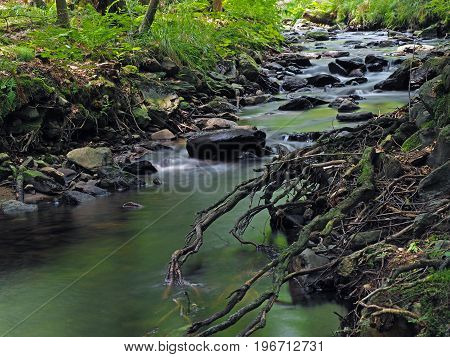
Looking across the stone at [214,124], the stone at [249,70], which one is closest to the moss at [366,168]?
the stone at [214,124]

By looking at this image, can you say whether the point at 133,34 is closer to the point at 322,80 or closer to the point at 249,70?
the point at 249,70

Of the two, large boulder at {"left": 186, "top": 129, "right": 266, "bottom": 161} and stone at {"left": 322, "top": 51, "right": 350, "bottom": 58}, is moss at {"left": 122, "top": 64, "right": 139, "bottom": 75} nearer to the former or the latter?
large boulder at {"left": 186, "top": 129, "right": 266, "bottom": 161}

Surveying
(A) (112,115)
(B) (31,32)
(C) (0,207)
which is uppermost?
(B) (31,32)

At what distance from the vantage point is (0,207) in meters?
7.87

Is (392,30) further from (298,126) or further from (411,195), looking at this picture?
(411,195)

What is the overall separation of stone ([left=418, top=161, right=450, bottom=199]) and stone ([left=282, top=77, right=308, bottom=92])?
1259cm

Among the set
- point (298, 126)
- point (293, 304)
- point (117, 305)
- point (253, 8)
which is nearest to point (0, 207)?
point (117, 305)

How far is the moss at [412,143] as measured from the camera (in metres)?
5.21

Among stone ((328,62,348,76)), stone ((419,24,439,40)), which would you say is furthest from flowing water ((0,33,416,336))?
stone ((419,24,439,40))

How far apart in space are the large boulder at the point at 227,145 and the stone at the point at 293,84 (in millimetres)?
6643

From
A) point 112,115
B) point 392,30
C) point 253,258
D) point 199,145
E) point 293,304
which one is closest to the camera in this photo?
point 293,304

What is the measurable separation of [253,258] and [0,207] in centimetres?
421

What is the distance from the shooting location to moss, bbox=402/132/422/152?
5.21m

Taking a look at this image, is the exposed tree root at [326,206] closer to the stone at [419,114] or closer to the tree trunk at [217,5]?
the stone at [419,114]
